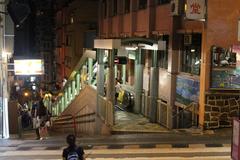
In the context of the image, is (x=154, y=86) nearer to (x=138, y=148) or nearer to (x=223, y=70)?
(x=223, y=70)

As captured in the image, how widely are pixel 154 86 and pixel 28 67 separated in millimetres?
6569

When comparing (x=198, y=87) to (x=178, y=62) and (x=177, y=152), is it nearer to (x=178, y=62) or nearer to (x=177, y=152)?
(x=178, y=62)

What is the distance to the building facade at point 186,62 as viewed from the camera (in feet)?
60.3

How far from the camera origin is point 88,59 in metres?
28.0

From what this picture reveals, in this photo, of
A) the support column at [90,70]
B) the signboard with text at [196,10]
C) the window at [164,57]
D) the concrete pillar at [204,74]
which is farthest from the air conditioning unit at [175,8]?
the support column at [90,70]

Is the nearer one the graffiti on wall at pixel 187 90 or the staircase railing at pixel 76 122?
the graffiti on wall at pixel 187 90

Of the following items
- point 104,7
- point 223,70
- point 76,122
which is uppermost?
point 104,7

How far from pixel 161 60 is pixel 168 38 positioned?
1.90 meters

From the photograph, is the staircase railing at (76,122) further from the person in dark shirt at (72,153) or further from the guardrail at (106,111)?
the person in dark shirt at (72,153)

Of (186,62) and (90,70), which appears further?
(90,70)

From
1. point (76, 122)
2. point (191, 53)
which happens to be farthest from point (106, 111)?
point (76, 122)

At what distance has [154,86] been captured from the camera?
24.8m

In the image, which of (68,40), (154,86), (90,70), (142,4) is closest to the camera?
(154,86)

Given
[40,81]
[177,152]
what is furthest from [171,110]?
[40,81]
